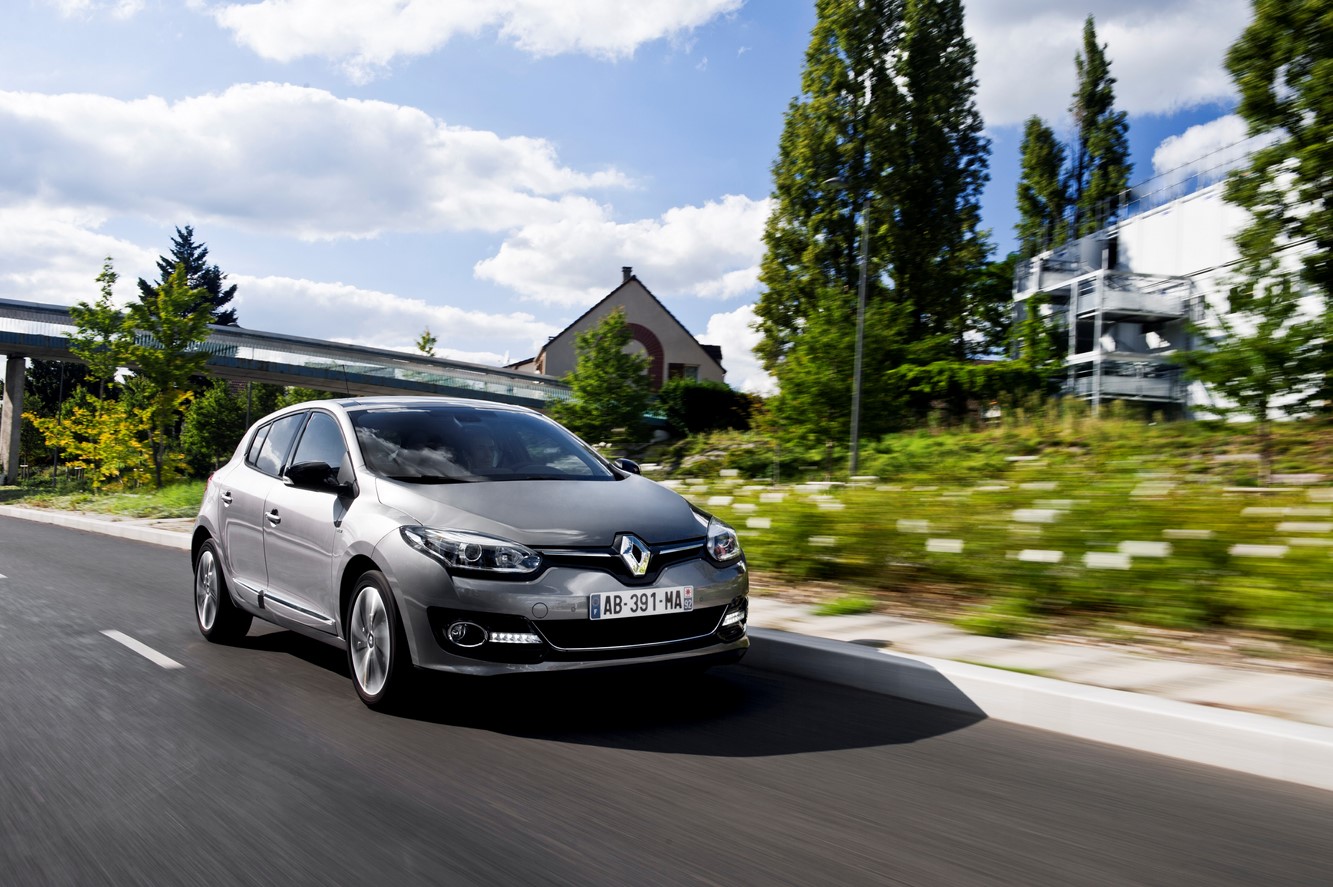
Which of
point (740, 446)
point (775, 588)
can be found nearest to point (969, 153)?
point (740, 446)

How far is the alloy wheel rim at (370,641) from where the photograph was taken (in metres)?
5.21

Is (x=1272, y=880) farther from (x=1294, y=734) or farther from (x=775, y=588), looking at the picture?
(x=775, y=588)

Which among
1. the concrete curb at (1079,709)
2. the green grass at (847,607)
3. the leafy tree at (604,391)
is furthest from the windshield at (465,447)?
the leafy tree at (604,391)

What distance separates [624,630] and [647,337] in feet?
233

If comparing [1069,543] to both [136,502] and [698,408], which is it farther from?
[698,408]

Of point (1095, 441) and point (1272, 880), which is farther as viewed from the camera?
point (1095, 441)

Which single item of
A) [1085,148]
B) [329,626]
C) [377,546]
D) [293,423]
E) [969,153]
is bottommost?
[329,626]

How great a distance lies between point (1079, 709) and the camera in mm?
4977

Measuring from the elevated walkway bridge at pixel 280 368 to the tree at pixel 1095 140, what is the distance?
1210 inches

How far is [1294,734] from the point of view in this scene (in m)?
4.32

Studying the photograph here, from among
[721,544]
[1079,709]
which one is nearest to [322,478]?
[721,544]

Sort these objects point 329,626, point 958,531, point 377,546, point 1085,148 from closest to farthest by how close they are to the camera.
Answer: point 377,546 < point 329,626 < point 958,531 < point 1085,148

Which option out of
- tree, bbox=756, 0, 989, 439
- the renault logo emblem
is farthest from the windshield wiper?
tree, bbox=756, 0, 989, 439

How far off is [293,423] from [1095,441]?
8993mm
